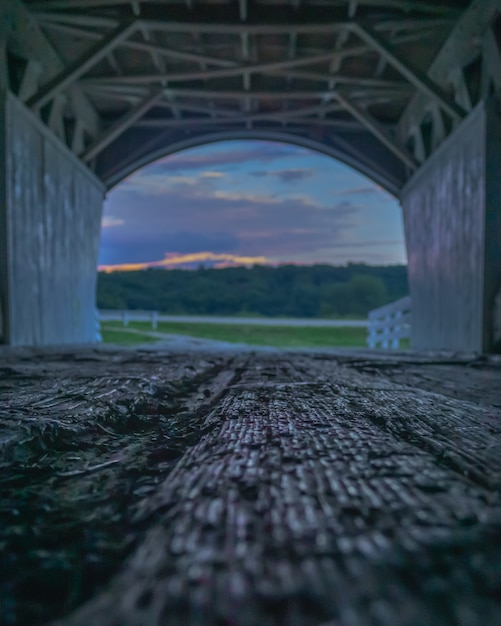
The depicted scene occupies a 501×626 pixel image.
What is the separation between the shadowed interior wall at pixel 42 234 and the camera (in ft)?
15.0

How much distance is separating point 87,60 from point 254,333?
15.2 m

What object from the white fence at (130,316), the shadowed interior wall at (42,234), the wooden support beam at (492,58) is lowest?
the white fence at (130,316)

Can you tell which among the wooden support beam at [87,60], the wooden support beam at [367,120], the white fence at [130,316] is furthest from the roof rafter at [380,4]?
the white fence at [130,316]

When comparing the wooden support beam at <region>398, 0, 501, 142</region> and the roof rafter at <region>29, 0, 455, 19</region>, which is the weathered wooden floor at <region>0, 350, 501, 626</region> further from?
the roof rafter at <region>29, 0, 455, 19</region>

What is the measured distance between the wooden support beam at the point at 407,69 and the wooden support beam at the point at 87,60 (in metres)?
2.56

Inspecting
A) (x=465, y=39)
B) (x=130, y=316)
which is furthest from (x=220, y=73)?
(x=130, y=316)

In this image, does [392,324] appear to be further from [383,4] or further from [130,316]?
[130,316]

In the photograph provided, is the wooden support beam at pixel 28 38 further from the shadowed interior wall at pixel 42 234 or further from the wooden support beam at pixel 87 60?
the shadowed interior wall at pixel 42 234

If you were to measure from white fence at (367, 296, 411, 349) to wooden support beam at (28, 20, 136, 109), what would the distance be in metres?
8.47

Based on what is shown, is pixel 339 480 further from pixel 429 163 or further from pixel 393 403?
pixel 429 163

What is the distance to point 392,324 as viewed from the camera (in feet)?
38.4

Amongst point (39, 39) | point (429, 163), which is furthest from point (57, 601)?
point (429, 163)

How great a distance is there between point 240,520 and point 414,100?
25.0 feet

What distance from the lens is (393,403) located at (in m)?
0.95
